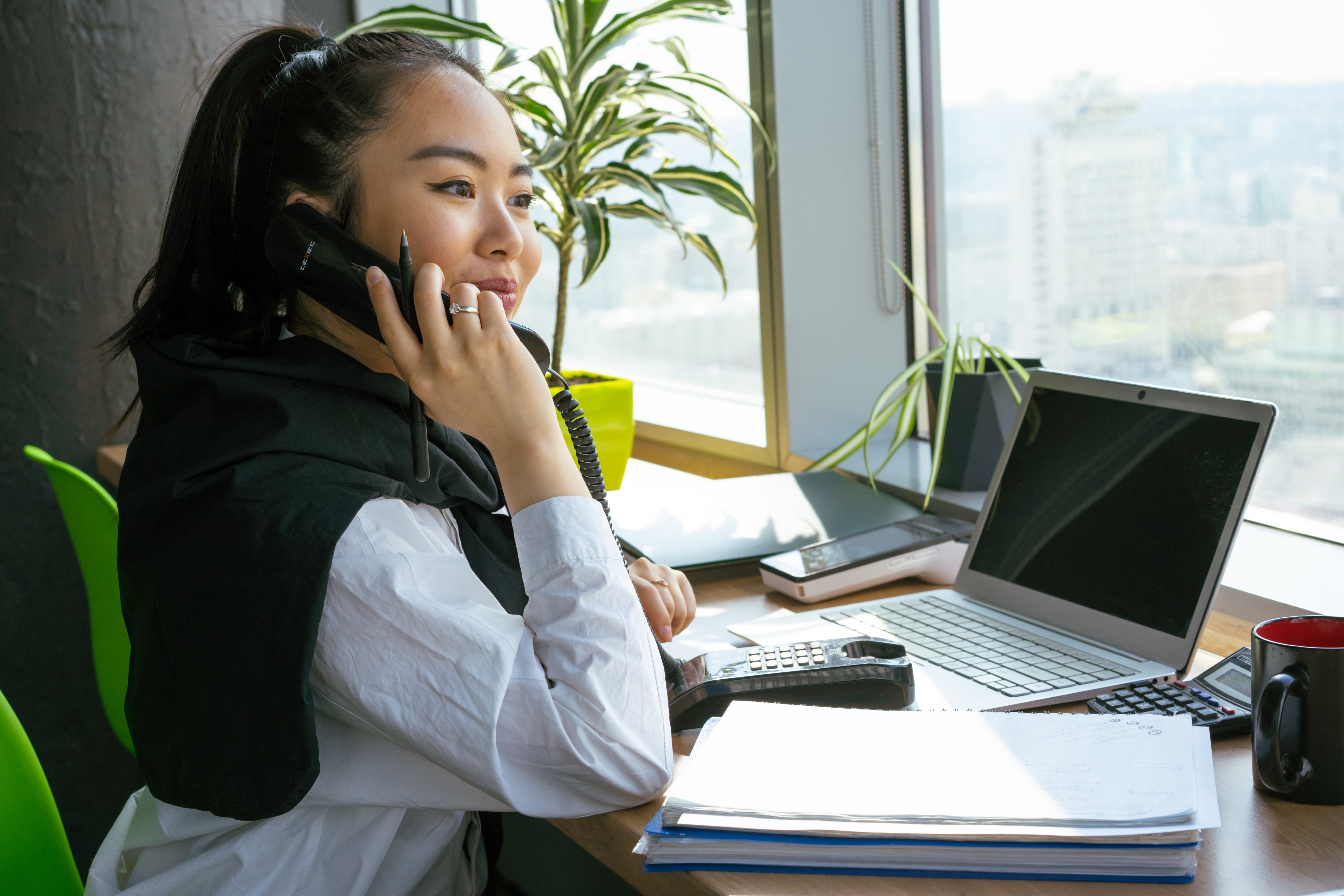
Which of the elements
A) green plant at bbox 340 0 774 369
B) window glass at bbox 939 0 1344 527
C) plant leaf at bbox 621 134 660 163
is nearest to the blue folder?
window glass at bbox 939 0 1344 527

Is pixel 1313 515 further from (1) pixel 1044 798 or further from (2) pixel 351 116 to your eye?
(2) pixel 351 116

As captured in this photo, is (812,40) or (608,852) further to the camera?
(812,40)

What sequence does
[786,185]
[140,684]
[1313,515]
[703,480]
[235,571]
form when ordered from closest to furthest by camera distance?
[235,571]
[140,684]
[1313,515]
[703,480]
[786,185]

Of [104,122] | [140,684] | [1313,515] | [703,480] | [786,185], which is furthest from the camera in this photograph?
[104,122]

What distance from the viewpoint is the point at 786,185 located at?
2045mm

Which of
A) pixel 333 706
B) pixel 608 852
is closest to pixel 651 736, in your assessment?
pixel 608 852

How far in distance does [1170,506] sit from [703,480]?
0.90 meters

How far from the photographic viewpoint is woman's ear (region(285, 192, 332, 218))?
1.09 m

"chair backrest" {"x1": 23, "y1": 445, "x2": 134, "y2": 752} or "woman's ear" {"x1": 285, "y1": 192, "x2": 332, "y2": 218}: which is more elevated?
"woman's ear" {"x1": 285, "y1": 192, "x2": 332, "y2": 218}

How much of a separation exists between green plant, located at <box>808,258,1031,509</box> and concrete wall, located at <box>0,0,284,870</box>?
154cm

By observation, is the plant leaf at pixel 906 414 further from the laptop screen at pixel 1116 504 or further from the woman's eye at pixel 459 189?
the woman's eye at pixel 459 189

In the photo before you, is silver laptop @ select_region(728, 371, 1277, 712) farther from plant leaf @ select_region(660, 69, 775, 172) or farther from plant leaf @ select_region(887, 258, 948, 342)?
plant leaf @ select_region(660, 69, 775, 172)

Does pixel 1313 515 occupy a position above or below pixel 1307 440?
below

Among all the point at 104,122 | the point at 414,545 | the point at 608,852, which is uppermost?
the point at 104,122
